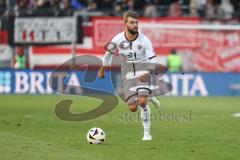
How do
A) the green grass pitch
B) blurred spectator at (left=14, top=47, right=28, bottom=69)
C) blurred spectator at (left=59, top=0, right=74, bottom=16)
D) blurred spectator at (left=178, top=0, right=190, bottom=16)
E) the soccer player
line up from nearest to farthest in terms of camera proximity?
1. the green grass pitch
2. the soccer player
3. blurred spectator at (left=14, top=47, right=28, bottom=69)
4. blurred spectator at (left=59, top=0, right=74, bottom=16)
5. blurred spectator at (left=178, top=0, right=190, bottom=16)

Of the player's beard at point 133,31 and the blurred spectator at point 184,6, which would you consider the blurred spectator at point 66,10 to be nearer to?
the blurred spectator at point 184,6

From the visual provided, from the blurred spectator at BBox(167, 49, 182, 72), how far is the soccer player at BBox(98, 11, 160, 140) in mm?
17427

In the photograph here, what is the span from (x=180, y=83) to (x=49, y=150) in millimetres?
19162

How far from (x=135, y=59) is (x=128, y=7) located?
63.5 ft

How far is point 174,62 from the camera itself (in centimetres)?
3234

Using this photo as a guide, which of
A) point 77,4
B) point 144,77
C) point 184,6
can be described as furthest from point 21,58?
point 144,77

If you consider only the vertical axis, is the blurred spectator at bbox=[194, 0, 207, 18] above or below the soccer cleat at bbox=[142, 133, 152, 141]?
above

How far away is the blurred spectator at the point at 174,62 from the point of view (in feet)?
106

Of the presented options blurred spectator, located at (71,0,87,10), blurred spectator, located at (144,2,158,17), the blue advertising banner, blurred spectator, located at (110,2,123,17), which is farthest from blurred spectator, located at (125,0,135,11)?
the blue advertising banner

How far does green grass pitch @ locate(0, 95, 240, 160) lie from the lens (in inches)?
480

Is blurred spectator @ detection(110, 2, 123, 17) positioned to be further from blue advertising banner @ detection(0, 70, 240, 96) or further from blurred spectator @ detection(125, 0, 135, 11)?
blue advertising banner @ detection(0, 70, 240, 96)

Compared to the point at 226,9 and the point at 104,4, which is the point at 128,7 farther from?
the point at 226,9

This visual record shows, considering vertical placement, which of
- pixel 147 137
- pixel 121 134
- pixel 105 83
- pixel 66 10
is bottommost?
pixel 105 83

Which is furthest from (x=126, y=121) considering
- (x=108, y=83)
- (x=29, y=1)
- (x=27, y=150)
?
(x=29, y=1)
